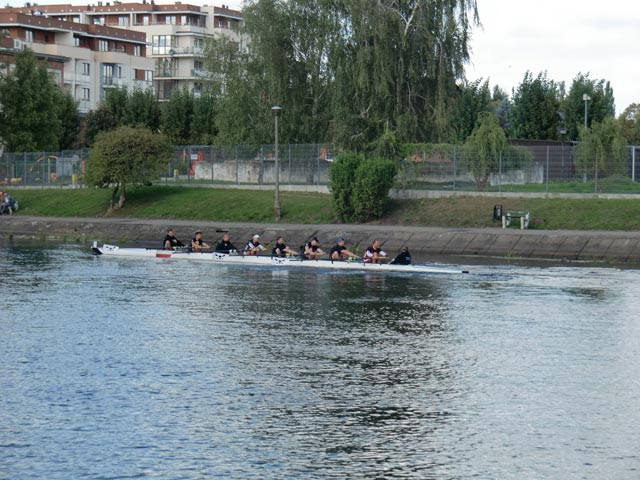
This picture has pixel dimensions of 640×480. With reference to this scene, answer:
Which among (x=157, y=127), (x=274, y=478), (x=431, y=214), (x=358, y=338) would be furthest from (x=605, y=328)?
(x=157, y=127)

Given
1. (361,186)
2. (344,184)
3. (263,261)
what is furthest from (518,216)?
(263,261)

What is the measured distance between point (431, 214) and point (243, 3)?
25841 millimetres

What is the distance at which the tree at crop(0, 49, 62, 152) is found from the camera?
279ft

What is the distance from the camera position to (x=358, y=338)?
2684 centimetres

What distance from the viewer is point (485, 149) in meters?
60.8

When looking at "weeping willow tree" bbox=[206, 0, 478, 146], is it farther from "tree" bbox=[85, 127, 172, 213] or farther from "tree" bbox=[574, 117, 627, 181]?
"tree" bbox=[574, 117, 627, 181]

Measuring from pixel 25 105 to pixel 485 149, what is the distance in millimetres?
40480

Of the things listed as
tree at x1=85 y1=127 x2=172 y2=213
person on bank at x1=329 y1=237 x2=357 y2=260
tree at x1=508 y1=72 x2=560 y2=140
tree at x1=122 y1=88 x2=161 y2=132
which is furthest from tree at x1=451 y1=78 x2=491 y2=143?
person on bank at x1=329 y1=237 x2=357 y2=260

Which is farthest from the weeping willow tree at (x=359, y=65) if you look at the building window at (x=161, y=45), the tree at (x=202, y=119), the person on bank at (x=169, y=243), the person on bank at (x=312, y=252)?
the building window at (x=161, y=45)

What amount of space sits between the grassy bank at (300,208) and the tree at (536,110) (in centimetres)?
3437

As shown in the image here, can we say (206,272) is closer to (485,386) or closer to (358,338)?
(358,338)

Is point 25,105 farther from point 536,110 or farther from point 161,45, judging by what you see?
point 161,45

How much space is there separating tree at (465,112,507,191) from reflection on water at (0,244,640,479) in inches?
951

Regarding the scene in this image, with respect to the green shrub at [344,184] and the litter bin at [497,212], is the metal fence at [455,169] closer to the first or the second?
the green shrub at [344,184]
